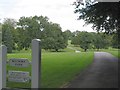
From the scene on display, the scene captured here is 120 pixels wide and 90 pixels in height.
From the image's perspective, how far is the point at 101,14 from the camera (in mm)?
22234

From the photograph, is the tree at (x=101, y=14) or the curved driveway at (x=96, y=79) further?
the tree at (x=101, y=14)

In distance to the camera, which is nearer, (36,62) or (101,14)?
(36,62)

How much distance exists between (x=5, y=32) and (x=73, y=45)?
3438cm

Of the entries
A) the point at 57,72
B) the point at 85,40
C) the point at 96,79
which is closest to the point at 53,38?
the point at 85,40

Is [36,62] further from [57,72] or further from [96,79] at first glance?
[57,72]

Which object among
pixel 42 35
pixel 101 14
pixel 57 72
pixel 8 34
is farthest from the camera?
pixel 42 35

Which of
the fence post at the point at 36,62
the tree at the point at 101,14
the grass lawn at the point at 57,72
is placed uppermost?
the tree at the point at 101,14

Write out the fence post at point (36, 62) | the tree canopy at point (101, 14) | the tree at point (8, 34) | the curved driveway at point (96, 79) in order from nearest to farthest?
the fence post at point (36, 62), the curved driveway at point (96, 79), the tree canopy at point (101, 14), the tree at point (8, 34)

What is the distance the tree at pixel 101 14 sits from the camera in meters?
21.3

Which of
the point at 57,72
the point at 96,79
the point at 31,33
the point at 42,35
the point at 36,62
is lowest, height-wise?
the point at 57,72

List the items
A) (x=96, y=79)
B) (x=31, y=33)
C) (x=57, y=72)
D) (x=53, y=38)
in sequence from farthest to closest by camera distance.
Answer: (x=53, y=38)
(x=31, y=33)
(x=57, y=72)
(x=96, y=79)

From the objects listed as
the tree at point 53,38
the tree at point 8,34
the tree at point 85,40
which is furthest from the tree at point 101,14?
the tree at point 85,40

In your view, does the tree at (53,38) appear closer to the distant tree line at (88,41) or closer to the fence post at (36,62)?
the distant tree line at (88,41)

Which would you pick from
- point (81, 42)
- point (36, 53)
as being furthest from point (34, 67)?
point (81, 42)
